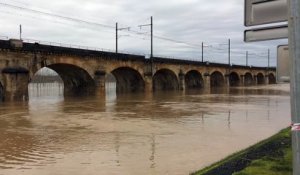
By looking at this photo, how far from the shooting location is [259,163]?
7.70m

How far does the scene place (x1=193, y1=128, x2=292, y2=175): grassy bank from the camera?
709 centimetres

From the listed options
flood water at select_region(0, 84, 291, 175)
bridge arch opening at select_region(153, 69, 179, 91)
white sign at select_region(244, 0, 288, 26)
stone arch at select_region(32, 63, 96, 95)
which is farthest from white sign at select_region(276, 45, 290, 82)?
bridge arch opening at select_region(153, 69, 179, 91)

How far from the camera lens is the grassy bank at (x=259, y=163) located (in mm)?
7094

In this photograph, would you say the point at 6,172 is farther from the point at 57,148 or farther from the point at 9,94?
the point at 9,94

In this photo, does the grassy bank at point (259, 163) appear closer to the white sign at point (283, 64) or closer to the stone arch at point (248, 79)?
the white sign at point (283, 64)

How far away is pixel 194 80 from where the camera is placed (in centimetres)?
7262

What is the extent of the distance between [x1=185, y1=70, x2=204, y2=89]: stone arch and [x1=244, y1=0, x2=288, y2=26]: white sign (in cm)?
6718

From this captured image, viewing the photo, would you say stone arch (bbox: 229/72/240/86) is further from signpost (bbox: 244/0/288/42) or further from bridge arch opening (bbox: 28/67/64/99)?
signpost (bbox: 244/0/288/42)

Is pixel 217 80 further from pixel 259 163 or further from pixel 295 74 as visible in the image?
pixel 295 74

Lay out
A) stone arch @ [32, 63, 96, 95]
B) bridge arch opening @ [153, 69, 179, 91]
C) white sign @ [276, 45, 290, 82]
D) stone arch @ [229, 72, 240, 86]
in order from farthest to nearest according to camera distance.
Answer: stone arch @ [229, 72, 240, 86] → bridge arch opening @ [153, 69, 179, 91] → stone arch @ [32, 63, 96, 95] → white sign @ [276, 45, 290, 82]

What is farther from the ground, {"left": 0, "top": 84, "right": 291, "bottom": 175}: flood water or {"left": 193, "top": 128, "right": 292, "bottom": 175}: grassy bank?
{"left": 193, "top": 128, "right": 292, "bottom": 175}: grassy bank

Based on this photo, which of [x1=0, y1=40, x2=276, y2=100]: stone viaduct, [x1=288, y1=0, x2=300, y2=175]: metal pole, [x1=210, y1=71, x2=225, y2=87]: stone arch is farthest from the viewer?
[x1=210, y1=71, x2=225, y2=87]: stone arch

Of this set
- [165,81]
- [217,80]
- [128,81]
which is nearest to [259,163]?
[128,81]

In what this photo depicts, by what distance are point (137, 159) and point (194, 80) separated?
6330 cm
